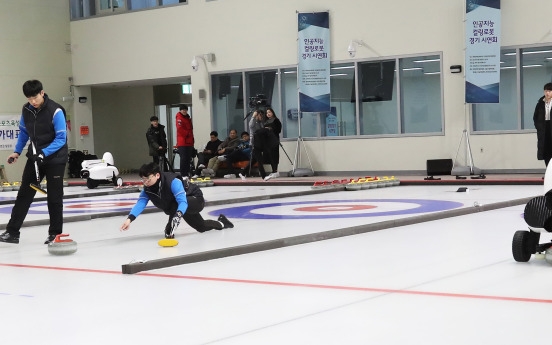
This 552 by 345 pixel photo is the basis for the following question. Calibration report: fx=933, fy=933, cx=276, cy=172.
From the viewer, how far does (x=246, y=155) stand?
2272 cm

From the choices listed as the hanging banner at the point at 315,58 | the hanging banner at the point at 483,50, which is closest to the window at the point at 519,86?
the hanging banner at the point at 483,50

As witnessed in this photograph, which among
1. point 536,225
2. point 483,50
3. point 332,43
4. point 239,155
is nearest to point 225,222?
point 536,225

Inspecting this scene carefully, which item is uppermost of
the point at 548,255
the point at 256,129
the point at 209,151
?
the point at 256,129

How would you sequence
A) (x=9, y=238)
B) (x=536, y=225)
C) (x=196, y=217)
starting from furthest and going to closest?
(x=196, y=217)
(x=9, y=238)
(x=536, y=225)

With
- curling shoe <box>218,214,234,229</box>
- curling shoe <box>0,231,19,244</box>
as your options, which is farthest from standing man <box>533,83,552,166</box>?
curling shoe <box>0,231,19,244</box>

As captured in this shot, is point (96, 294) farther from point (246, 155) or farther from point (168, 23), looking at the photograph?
point (168, 23)

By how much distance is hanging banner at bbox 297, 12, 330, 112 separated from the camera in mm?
21656

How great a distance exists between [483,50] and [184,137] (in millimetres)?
7112

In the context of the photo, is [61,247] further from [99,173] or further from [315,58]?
[315,58]

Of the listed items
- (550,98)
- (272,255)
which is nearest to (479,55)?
(550,98)

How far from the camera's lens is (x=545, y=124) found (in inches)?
567

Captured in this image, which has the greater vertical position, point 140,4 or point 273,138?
point 140,4

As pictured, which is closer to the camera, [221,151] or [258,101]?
[258,101]

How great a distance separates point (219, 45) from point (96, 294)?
1800 centimetres
